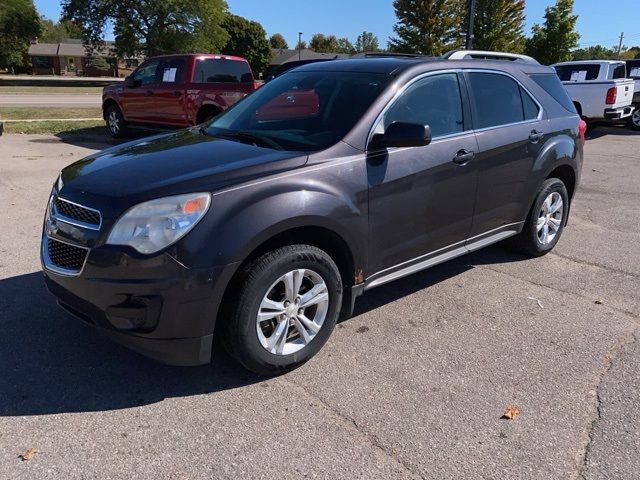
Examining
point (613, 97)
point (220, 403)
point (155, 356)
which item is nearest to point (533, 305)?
point (220, 403)

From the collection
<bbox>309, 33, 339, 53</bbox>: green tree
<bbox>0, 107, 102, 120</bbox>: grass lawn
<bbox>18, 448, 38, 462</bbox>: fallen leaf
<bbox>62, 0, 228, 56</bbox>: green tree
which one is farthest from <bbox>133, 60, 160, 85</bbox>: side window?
<bbox>309, 33, 339, 53</bbox>: green tree

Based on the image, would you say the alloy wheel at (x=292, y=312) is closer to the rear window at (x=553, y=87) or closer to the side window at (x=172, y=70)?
the rear window at (x=553, y=87)

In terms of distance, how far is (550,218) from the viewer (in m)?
5.40

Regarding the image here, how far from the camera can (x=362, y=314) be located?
4184 mm

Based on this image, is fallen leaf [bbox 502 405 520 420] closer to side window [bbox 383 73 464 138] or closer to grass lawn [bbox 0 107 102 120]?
side window [bbox 383 73 464 138]

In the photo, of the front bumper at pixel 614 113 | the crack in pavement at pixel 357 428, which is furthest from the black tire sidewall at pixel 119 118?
the front bumper at pixel 614 113

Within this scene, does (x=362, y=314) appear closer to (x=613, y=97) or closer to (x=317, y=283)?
(x=317, y=283)

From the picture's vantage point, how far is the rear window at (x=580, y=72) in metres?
15.5

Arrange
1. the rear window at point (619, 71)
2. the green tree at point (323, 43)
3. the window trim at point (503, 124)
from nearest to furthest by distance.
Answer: the window trim at point (503, 124), the rear window at point (619, 71), the green tree at point (323, 43)

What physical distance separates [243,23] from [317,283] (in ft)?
239

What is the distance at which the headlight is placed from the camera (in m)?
2.82

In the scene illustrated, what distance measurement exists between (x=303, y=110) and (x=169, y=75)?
8.87 m

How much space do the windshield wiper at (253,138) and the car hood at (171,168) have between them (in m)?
0.08

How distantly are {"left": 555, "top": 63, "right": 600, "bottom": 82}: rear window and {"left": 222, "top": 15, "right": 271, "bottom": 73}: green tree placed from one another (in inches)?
2169
